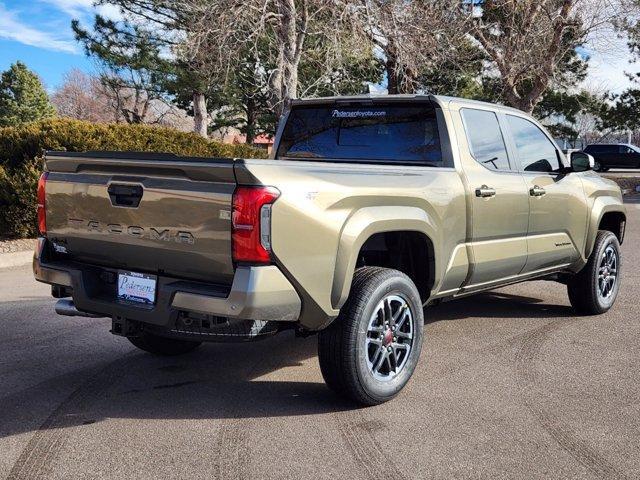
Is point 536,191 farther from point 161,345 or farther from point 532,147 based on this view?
point 161,345

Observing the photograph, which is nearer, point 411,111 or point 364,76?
point 411,111

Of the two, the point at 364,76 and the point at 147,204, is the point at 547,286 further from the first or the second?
the point at 364,76

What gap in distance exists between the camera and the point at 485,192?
4883 mm

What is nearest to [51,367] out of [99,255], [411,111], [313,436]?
[99,255]

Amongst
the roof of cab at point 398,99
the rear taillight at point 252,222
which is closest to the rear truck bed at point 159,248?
the rear taillight at point 252,222

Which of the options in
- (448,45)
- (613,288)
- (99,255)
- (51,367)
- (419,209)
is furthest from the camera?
(448,45)

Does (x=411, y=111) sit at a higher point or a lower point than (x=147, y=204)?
higher

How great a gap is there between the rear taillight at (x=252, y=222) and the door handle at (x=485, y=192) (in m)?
2.02

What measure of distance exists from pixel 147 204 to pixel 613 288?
5154mm

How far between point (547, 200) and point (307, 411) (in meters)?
3.01

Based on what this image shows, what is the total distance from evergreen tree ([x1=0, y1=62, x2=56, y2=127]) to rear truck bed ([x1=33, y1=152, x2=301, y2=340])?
139 ft

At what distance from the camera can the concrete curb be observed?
9.41m

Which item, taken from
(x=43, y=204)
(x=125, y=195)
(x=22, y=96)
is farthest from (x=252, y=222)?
(x=22, y=96)

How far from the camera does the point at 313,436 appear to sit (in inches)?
142
